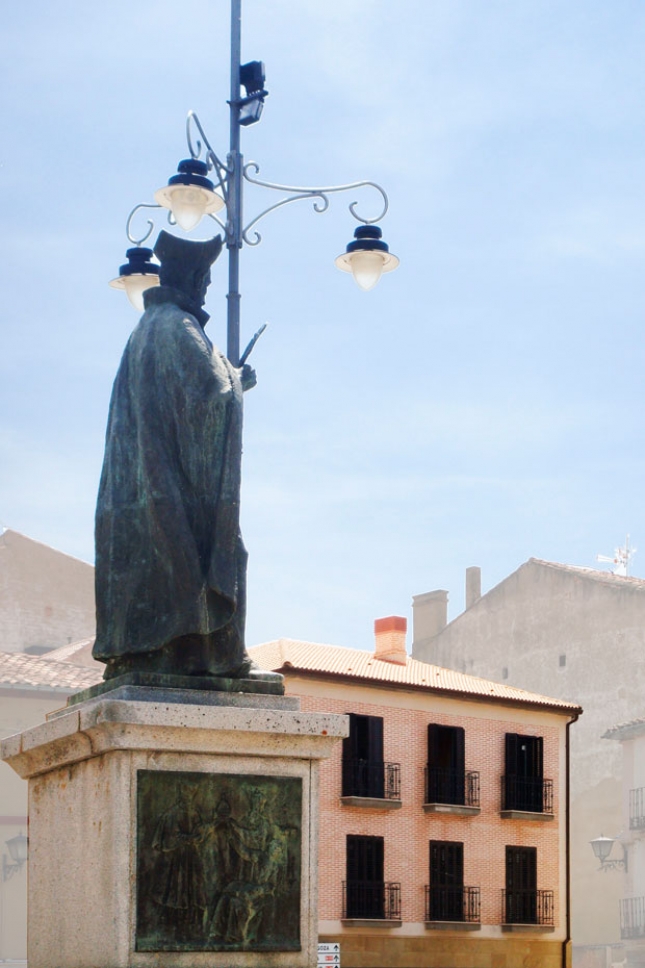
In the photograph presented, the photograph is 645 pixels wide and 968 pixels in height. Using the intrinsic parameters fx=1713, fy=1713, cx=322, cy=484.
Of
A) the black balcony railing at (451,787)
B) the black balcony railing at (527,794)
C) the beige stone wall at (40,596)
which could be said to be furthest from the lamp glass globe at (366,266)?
the beige stone wall at (40,596)

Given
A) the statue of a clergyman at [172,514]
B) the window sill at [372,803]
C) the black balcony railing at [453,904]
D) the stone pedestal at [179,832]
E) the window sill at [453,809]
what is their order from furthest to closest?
the window sill at [453,809], the black balcony railing at [453,904], the window sill at [372,803], the statue of a clergyman at [172,514], the stone pedestal at [179,832]

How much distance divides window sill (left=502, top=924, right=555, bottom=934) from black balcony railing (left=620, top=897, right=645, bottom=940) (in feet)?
15.6

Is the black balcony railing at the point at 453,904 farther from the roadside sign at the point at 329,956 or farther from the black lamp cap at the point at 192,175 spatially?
the black lamp cap at the point at 192,175

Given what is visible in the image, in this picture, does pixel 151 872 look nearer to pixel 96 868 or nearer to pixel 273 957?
pixel 96 868

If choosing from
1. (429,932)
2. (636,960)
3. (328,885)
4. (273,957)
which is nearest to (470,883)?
(429,932)

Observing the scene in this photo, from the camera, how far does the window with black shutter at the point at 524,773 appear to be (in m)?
40.3

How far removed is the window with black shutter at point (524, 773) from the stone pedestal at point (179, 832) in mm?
33637

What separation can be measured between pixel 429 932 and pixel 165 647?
32003 mm

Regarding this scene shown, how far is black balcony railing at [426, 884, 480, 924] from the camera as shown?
38000 mm

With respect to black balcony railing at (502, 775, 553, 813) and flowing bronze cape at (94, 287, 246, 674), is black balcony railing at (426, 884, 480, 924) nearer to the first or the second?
black balcony railing at (502, 775, 553, 813)

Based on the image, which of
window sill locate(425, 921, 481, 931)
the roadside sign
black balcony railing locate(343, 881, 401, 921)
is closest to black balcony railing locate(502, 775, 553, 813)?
window sill locate(425, 921, 481, 931)

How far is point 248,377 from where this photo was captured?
26.8 feet

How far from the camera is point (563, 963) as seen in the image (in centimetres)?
4003

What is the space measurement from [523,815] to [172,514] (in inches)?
1340
